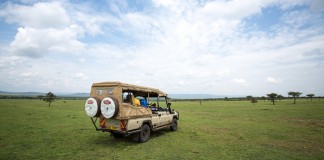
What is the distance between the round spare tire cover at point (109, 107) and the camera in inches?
398

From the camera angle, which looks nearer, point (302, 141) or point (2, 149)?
point (2, 149)

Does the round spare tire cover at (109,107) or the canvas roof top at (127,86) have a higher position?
the canvas roof top at (127,86)

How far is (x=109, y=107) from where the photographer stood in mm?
10188

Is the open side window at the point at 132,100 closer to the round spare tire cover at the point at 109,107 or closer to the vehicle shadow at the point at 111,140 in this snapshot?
the round spare tire cover at the point at 109,107

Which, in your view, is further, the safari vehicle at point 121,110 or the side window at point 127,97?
the side window at point 127,97

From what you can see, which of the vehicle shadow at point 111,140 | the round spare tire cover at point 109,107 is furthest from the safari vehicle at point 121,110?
the vehicle shadow at point 111,140

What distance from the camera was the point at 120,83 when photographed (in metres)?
10.7

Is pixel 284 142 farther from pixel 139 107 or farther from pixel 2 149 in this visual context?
pixel 2 149

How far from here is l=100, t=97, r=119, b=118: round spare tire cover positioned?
10113 millimetres

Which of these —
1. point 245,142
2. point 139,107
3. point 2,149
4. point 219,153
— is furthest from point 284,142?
point 2,149

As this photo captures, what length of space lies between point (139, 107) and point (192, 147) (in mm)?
3469

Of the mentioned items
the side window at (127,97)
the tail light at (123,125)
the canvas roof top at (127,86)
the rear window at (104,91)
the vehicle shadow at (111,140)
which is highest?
the canvas roof top at (127,86)

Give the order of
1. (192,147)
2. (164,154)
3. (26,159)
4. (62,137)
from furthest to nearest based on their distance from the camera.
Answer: (62,137) < (192,147) < (164,154) < (26,159)

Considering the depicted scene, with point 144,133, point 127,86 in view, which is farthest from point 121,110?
point 144,133
